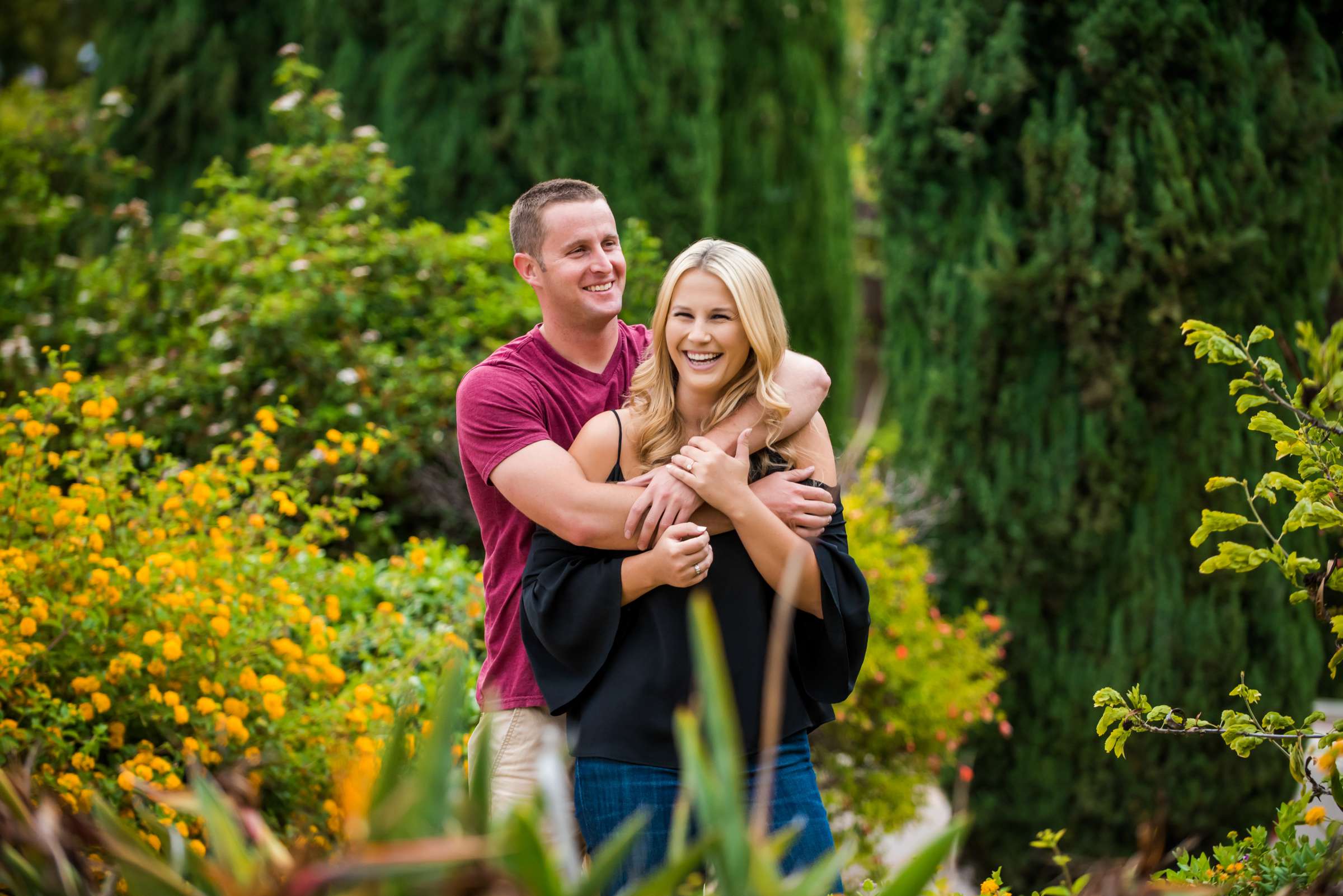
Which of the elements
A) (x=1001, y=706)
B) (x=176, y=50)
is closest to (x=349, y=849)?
(x=1001, y=706)

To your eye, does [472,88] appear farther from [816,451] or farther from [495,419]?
[816,451]

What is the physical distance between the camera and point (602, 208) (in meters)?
2.82

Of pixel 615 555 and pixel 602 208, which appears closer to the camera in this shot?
pixel 615 555

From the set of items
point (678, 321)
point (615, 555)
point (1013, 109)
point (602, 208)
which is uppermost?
point (1013, 109)

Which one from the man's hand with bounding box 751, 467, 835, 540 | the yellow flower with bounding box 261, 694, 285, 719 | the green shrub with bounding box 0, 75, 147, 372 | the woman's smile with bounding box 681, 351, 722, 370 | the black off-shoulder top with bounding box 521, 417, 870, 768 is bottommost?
the yellow flower with bounding box 261, 694, 285, 719

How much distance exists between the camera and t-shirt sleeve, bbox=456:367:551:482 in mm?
2541

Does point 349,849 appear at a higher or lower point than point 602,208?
lower

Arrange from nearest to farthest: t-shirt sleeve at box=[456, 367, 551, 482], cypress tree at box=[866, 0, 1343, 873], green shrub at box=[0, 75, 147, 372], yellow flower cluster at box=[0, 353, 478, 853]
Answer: t-shirt sleeve at box=[456, 367, 551, 482] < yellow flower cluster at box=[0, 353, 478, 853] < cypress tree at box=[866, 0, 1343, 873] < green shrub at box=[0, 75, 147, 372]

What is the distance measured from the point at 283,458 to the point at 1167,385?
4.04 metres

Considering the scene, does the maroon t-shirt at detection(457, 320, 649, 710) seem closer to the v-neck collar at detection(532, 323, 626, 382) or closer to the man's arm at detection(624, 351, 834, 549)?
the v-neck collar at detection(532, 323, 626, 382)

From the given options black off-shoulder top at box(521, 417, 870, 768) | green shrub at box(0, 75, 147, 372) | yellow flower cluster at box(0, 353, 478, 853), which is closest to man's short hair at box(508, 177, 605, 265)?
black off-shoulder top at box(521, 417, 870, 768)

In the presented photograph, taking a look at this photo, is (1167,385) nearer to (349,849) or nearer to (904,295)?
(904,295)

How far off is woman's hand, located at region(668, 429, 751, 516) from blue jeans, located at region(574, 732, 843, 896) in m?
0.53

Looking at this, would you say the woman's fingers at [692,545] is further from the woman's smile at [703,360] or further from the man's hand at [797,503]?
the woman's smile at [703,360]
